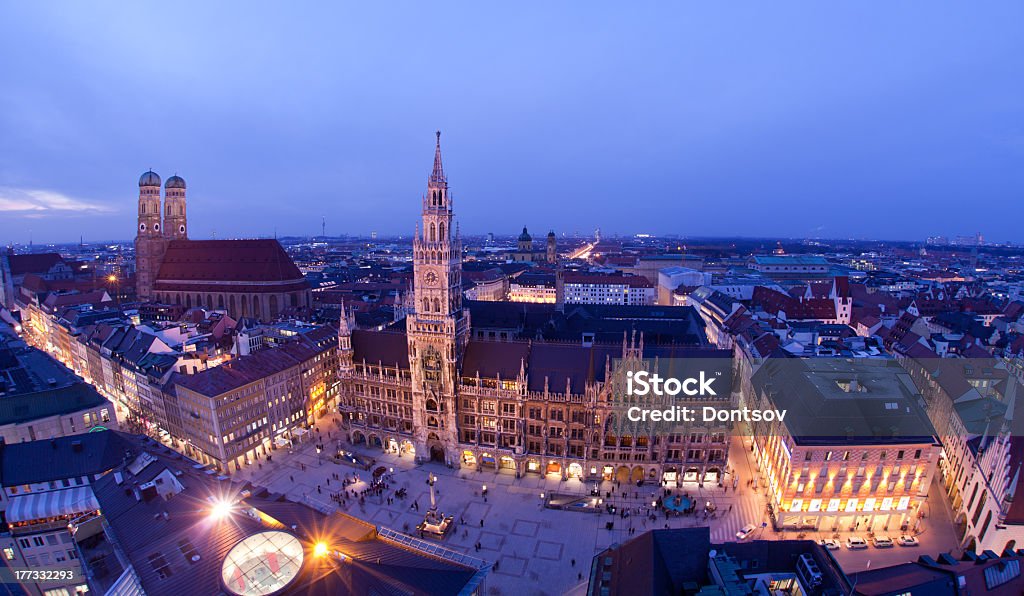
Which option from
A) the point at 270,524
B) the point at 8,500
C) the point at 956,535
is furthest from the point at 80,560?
the point at 956,535

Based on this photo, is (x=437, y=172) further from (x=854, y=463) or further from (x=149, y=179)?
(x=149, y=179)

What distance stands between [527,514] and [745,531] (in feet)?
79.8

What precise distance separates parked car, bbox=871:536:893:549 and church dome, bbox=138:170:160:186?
196427 millimetres

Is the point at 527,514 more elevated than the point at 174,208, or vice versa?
the point at 174,208

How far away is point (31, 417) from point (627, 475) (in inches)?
2954

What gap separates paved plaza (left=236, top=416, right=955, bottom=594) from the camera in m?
52.0

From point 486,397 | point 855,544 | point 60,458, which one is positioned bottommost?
point 855,544

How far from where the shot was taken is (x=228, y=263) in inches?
5807

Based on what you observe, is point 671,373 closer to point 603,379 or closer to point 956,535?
point 603,379

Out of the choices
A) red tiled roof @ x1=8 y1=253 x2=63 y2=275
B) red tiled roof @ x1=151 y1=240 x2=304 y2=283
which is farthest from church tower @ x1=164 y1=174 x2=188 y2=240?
red tiled roof @ x1=8 y1=253 x2=63 y2=275

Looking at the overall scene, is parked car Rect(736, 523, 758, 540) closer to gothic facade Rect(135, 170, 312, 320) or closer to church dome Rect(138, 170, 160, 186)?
gothic facade Rect(135, 170, 312, 320)

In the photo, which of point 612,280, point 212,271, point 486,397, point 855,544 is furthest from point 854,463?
point 212,271

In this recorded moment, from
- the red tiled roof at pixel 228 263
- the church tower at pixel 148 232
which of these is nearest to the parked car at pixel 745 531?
the red tiled roof at pixel 228 263

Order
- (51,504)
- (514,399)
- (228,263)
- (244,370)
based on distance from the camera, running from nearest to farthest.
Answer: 1. (51,504)
2. (514,399)
3. (244,370)
4. (228,263)
